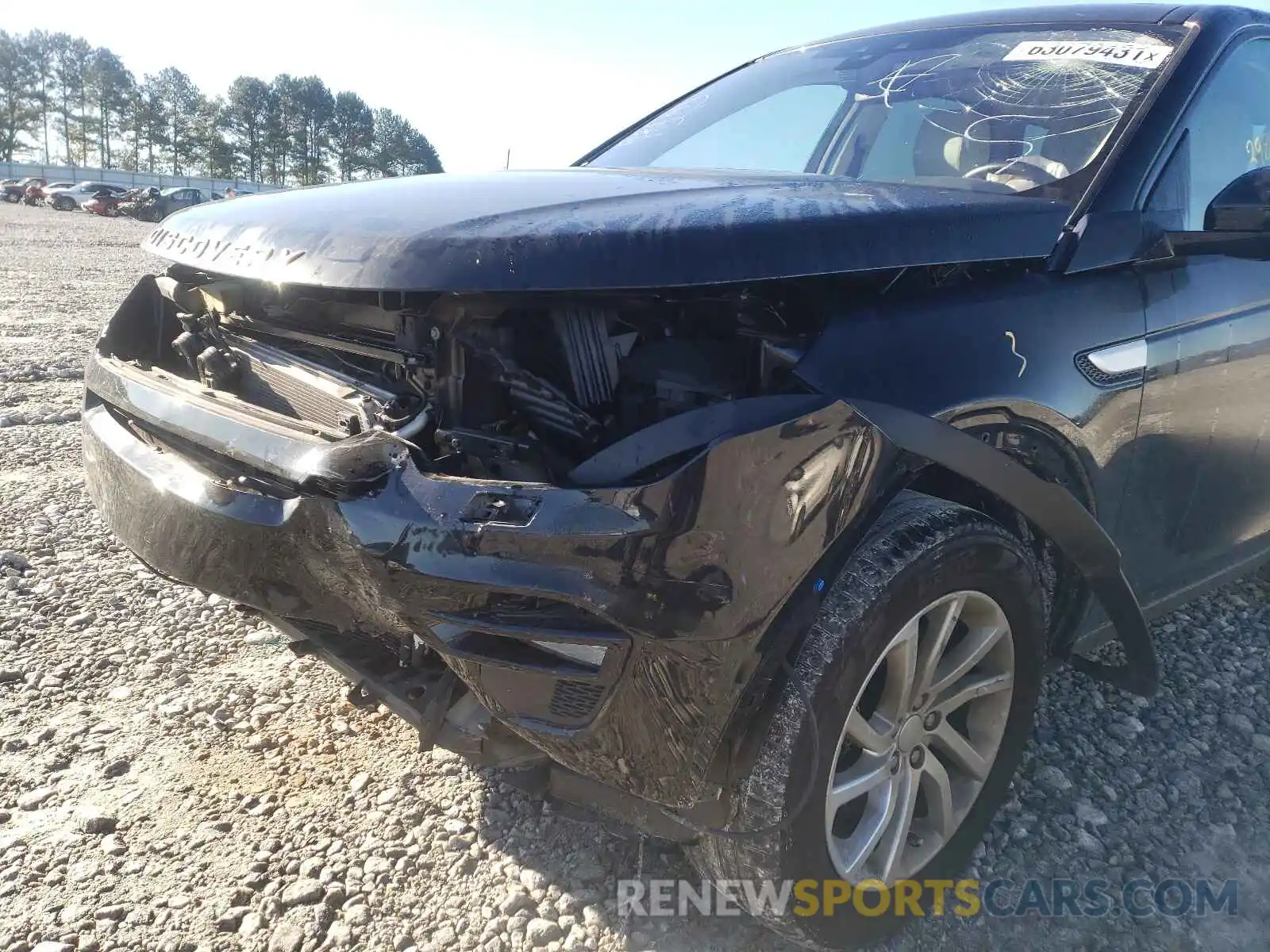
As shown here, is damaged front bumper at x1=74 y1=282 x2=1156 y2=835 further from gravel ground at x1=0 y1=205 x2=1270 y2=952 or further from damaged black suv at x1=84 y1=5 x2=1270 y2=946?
gravel ground at x1=0 y1=205 x2=1270 y2=952

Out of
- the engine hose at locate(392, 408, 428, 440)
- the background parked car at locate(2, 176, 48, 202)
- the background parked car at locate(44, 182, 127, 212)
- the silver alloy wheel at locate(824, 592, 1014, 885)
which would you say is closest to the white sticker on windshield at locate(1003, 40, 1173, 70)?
the silver alloy wheel at locate(824, 592, 1014, 885)

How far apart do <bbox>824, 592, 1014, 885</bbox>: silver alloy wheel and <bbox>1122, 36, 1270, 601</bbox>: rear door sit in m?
0.58

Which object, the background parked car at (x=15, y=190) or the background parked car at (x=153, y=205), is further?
the background parked car at (x=15, y=190)

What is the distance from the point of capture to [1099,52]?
2465mm

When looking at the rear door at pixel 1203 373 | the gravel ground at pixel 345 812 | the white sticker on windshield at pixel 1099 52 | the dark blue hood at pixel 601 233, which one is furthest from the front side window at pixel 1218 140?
the gravel ground at pixel 345 812

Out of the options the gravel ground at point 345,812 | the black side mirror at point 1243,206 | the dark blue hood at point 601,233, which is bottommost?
the gravel ground at point 345,812

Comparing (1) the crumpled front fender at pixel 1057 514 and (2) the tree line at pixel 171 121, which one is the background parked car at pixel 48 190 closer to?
(2) the tree line at pixel 171 121

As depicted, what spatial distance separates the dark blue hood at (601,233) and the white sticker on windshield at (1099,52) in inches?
24.9

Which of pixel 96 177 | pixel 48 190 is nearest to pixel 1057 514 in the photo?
pixel 48 190

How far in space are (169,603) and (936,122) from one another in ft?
9.46

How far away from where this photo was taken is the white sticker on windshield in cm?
238

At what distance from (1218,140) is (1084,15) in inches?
20.6

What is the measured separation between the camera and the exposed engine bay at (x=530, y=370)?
1.70 m

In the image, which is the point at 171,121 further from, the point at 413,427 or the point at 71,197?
the point at 413,427
